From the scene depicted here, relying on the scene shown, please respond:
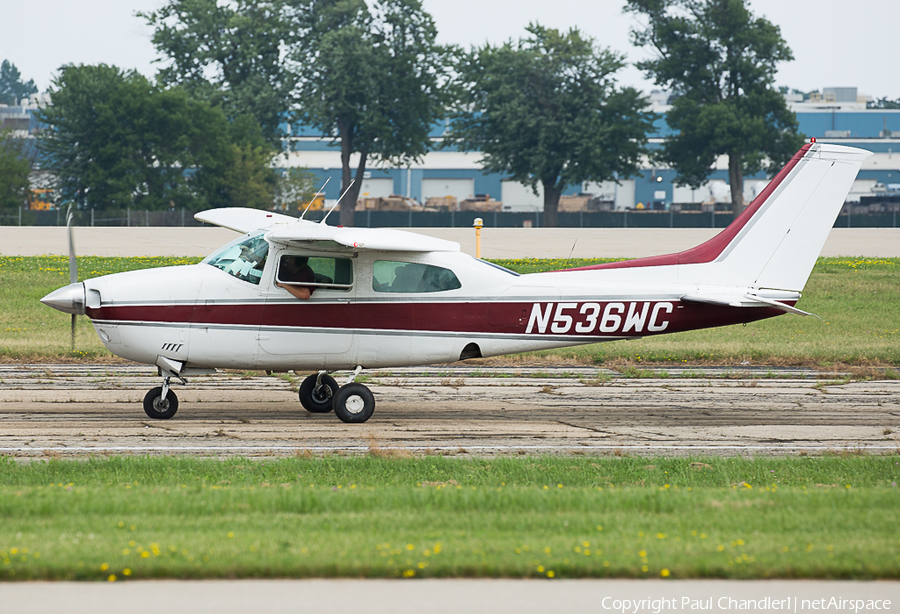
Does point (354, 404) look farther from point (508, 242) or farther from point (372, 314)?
point (508, 242)

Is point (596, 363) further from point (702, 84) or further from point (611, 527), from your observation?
point (702, 84)

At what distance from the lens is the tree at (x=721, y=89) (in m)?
81.2

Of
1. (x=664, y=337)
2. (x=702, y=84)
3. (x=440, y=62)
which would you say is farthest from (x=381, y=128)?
(x=664, y=337)

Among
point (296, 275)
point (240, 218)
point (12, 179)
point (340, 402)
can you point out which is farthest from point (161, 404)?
point (12, 179)

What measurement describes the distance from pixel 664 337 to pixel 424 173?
99651mm

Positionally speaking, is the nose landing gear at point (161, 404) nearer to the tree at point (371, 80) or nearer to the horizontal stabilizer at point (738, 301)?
the horizontal stabilizer at point (738, 301)

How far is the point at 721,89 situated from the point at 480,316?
78597 mm

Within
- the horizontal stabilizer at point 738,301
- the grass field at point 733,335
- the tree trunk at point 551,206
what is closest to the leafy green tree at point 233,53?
the tree trunk at point 551,206

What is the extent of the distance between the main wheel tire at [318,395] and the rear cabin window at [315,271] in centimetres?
162

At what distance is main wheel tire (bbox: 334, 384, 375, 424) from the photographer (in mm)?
13305

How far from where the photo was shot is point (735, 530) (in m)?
7.16

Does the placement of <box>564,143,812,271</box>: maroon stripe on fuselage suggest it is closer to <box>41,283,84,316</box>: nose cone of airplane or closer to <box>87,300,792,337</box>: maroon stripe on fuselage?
<box>87,300,792,337</box>: maroon stripe on fuselage

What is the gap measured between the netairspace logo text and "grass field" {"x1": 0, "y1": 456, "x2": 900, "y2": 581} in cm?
43

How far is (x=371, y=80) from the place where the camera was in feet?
282
